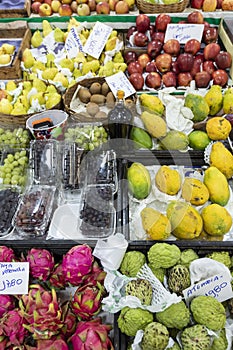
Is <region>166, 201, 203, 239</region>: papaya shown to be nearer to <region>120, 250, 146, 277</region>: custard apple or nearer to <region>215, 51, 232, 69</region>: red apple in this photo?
<region>120, 250, 146, 277</region>: custard apple

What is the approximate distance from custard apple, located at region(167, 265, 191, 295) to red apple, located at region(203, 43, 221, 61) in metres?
1.99

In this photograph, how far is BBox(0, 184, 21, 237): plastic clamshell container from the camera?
1774 mm

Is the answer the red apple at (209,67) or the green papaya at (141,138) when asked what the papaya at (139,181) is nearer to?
the green papaya at (141,138)

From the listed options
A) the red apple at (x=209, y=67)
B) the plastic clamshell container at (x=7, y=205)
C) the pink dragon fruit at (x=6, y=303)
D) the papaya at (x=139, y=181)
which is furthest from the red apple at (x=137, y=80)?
the pink dragon fruit at (x=6, y=303)

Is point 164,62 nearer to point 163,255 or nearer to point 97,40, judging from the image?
point 97,40

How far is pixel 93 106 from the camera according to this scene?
240 centimetres

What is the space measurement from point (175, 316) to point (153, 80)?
1889mm

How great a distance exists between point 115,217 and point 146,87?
1363mm

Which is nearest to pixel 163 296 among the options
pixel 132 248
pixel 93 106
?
pixel 132 248

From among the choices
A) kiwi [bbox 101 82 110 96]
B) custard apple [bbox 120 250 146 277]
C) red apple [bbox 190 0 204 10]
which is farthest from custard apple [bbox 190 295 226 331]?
red apple [bbox 190 0 204 10]

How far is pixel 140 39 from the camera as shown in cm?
308

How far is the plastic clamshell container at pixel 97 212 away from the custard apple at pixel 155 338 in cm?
53

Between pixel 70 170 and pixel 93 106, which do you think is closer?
pixel 70 170

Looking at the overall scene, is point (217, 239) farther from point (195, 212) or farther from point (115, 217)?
point (115, 217)
